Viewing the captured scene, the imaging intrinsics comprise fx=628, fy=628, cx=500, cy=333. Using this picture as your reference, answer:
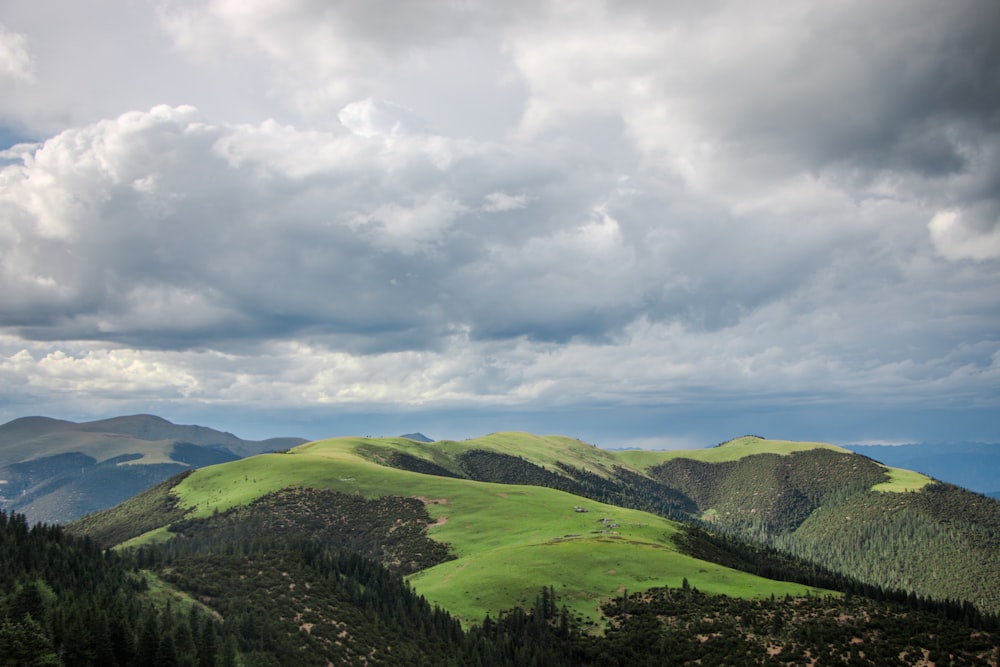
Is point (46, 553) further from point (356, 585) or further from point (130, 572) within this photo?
point (356, 585)

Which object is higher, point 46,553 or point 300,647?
point 46,553

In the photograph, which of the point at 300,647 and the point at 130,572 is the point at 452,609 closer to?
the point at 300,647

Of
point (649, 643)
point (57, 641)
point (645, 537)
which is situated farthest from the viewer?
point (645, 537)

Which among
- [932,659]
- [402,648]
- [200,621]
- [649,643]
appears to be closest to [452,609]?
[402,648]

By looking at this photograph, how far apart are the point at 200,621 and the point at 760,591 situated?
103780mm

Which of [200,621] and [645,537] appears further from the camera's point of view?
[645,537]

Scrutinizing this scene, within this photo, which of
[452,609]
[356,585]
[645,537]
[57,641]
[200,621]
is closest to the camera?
[57,641]

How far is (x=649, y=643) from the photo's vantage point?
109500 millimetres

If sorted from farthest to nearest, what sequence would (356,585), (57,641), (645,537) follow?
(645,537) < (356,585) < (57,641)

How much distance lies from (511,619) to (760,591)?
5119 centimetres

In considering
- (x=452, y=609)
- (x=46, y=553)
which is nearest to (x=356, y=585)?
(x=452, y=609)

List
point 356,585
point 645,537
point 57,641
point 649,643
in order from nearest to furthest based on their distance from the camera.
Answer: point 57,641
point 649,643
point 356,585
point 645,537

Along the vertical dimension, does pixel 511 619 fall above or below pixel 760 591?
below

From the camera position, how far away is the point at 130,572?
322ft
